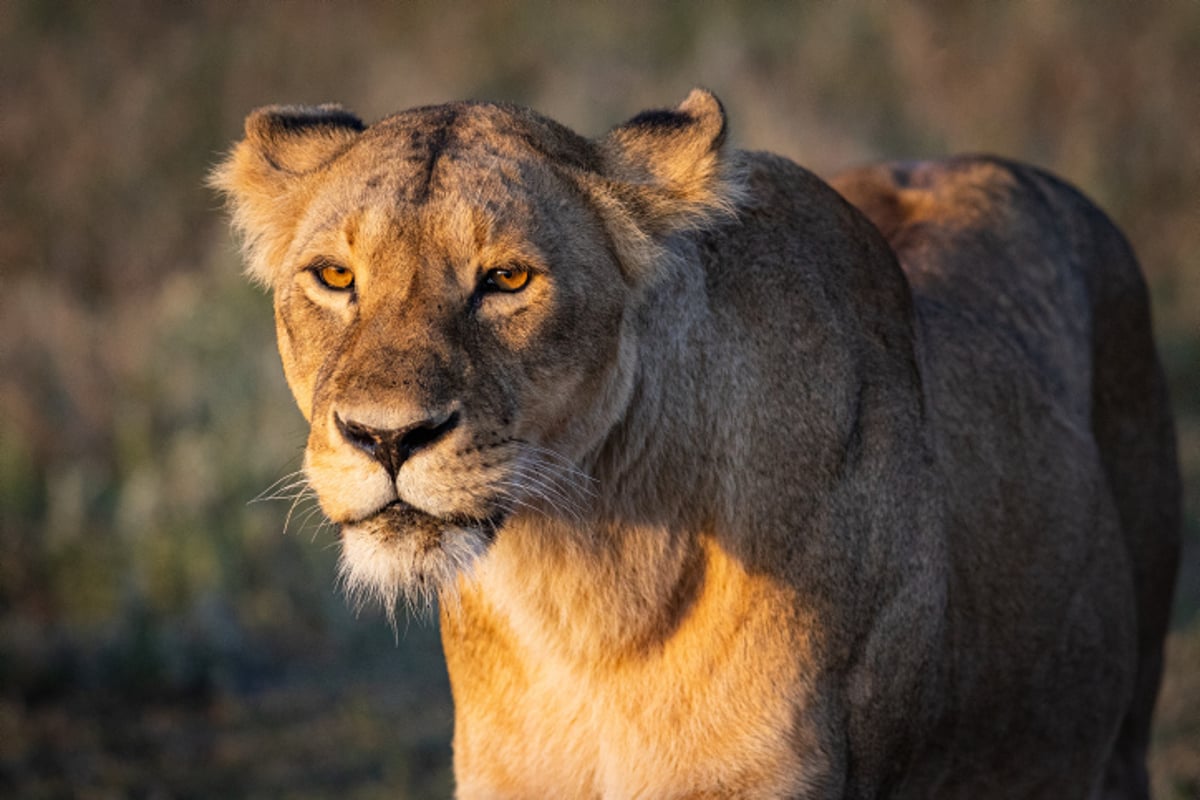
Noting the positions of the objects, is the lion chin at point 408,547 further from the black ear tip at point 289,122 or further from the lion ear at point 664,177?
the black ear tip at point 289,122

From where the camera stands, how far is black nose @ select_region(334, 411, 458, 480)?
2.83 meters

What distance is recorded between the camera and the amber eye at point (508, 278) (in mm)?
3082

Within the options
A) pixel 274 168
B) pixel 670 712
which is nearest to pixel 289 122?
pixel 274 168

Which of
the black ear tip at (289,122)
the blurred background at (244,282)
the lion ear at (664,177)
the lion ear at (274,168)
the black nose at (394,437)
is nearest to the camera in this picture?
the black nose at (394,437)

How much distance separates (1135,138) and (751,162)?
8.46 meters

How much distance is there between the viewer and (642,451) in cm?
337

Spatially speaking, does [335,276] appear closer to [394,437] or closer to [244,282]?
[394,437]

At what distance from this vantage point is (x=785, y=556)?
3393 millimetres

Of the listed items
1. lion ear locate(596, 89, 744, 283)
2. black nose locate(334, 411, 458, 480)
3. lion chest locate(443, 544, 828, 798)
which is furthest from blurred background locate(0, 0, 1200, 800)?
black nose locate(334, 411, 458, 480)

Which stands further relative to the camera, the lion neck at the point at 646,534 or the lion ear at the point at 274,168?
the lion ear at the point at 274,168

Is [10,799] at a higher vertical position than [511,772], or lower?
lower

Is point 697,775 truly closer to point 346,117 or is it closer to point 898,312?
point 898,312

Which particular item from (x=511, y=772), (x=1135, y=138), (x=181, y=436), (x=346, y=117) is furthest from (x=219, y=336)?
(x=1135, y=138)

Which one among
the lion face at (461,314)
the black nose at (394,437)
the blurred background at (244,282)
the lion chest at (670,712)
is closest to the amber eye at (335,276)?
the lion face at (461,314)
